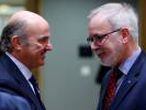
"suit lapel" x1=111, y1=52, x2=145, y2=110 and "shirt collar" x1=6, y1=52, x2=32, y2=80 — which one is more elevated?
"shirt collar" x1=6, y1=52, x2=32, y2=80

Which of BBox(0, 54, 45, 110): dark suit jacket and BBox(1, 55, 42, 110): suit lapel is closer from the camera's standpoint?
BBox(0, 54, 45, 110): dark suit jacket

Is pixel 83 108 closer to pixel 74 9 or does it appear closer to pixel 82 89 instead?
pixel 82 89

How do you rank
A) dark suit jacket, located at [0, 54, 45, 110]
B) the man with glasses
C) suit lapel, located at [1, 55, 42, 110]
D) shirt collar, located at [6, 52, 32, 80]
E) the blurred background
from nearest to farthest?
1. dark suit jacket, located at [0, 54, 45, 110]
2. suit lapel, located at [1, 55, 42, 110]
3. shirt collar, located at [6, 52, 32, 80]
4. the man with glasses
5. the blurred background

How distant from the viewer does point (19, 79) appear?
386cm

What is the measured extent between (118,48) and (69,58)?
3.81 metres

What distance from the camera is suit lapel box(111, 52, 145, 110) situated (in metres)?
Answer: 4.06

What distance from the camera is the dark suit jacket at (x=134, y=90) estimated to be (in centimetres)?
398

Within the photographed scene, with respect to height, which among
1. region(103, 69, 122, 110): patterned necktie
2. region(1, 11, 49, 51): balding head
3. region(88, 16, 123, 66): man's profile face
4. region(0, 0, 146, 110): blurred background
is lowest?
region(0, 0, 146, 110): blurred background

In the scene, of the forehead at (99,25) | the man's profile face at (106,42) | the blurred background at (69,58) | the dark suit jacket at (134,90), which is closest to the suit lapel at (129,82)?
the dark suit jacket at (134,90)

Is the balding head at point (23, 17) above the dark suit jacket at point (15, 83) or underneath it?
above

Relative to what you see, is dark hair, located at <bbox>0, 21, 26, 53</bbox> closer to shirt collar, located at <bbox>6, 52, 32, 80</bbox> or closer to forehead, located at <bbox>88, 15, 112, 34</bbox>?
shirt collar, located at <bbox>6, 52, 32, 80</bbox>

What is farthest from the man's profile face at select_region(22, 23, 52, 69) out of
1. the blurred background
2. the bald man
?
the blurred background

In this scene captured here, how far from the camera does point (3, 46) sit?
4.03 metres

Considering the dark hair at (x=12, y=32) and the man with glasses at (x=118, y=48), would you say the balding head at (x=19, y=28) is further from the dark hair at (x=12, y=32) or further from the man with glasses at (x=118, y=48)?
the man with glasses at (x=118, y=48)
